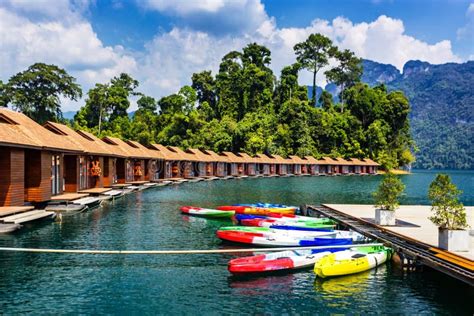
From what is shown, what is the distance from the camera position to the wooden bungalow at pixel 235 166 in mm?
86369

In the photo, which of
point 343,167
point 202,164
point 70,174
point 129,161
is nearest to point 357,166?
point 343,167

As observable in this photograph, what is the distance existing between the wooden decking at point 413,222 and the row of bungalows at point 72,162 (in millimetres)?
18611

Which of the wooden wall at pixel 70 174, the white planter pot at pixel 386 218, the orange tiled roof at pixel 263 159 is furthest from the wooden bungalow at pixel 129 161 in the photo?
the orange tiled roof at pixel 263 159

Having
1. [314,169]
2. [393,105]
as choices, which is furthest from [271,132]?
[393,105]

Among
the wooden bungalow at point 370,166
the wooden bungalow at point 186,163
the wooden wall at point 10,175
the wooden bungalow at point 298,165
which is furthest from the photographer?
the wooden bungalow at point 370,166

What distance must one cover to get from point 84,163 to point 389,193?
26.8 meters

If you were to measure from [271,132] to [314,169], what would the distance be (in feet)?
54.8

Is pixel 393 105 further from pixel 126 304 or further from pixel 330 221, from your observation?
pixel 126 304

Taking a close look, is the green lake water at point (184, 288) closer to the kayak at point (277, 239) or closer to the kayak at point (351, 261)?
the kayak at point (351, 261)

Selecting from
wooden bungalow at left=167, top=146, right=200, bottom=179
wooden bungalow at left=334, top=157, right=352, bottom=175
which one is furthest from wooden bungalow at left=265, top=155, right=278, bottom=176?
wooden bungalow at left=167, top=146, right=200, bottom=179

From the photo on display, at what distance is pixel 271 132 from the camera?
116 meters

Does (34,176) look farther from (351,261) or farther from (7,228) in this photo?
(351,261)

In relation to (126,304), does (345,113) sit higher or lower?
higher

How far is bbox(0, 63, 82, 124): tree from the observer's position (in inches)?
4247
